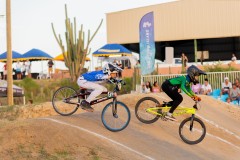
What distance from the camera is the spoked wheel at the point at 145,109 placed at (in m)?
14.6

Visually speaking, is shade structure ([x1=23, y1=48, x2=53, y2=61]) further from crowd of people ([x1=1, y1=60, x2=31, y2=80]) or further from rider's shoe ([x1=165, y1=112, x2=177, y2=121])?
rider's shoe ([x1=165, y1=112, x2=177, y2=121])

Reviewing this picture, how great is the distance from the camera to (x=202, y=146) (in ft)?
46.4

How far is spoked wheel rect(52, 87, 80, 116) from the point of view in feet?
44.2

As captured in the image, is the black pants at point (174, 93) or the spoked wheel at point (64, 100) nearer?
the spoked wheel at point (64, 100)

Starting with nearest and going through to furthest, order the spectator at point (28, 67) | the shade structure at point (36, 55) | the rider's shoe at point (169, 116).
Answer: the rider's shoe at point (169, 116), the spectator at point (28, 67), the shade structure at point (36, 55)

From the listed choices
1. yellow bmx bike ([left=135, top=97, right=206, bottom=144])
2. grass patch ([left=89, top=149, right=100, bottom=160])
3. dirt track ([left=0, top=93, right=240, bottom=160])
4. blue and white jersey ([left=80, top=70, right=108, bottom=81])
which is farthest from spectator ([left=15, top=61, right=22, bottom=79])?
grass patch ([left=89, top=149, right=100, bottom=160])

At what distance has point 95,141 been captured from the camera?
11602mm

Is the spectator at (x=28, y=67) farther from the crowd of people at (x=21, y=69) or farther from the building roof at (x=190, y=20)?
the building roof at (x=190, y=20)

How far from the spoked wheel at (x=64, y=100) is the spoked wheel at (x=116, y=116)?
80 cm

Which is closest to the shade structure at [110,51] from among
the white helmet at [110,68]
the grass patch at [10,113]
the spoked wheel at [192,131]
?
the grass patch at [10,113]

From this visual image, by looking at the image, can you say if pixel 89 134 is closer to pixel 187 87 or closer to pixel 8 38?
pixel 187 87

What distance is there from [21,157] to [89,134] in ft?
6.12

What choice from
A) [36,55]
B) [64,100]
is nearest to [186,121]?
[64,100]

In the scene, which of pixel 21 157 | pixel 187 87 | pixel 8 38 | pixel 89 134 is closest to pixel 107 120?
pixel 89 134
